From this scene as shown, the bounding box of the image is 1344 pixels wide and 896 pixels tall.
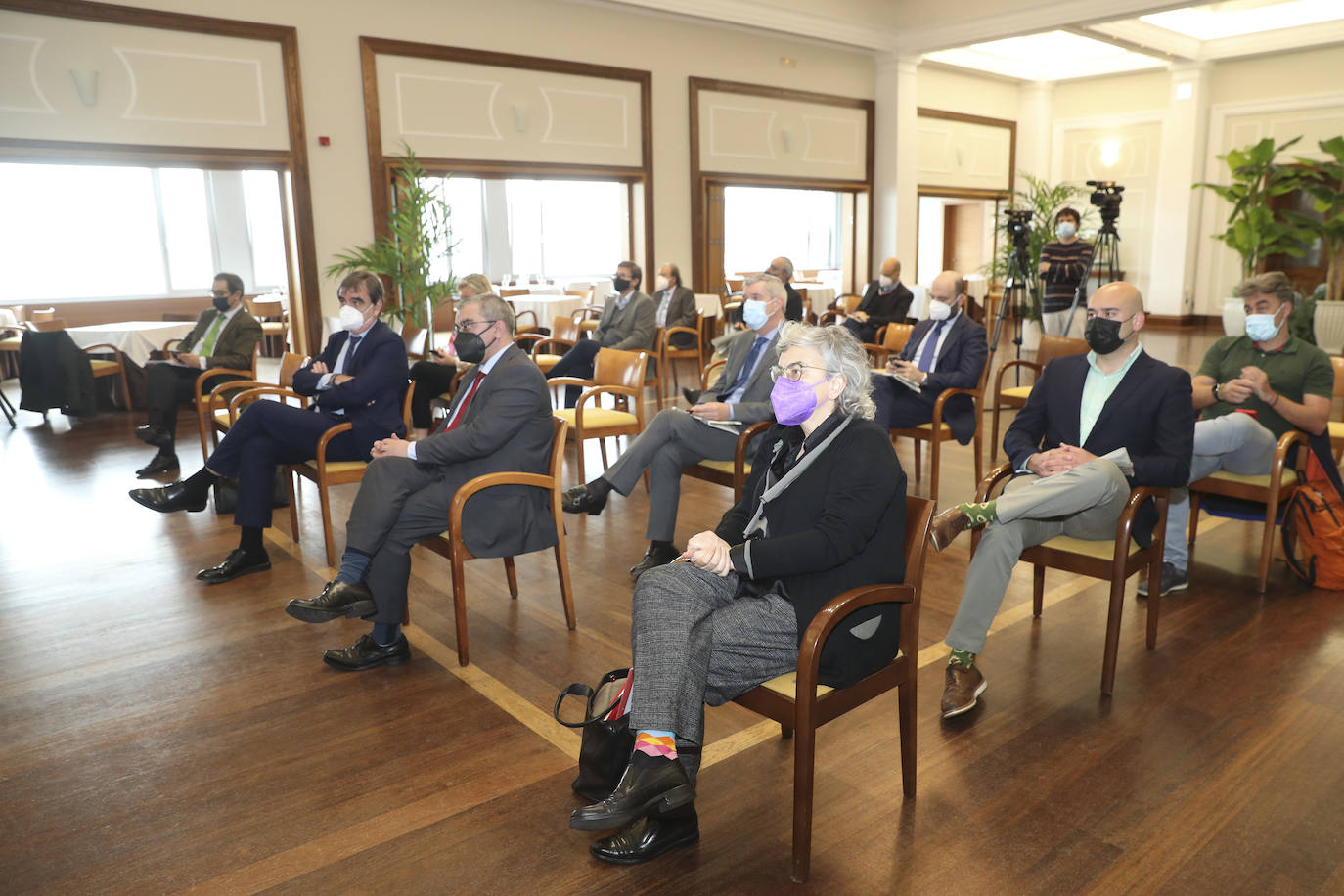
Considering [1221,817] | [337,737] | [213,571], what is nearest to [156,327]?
[213,571]

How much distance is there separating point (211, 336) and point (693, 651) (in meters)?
5.44

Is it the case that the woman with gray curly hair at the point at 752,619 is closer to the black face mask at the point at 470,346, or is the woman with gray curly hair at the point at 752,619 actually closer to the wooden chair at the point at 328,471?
the black face mask at the point at 470,346

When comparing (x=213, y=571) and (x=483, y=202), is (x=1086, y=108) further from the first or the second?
(x=213, y=571)

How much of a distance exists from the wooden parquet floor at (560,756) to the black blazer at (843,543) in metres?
0.48

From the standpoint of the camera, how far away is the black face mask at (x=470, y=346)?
3459 millimetres

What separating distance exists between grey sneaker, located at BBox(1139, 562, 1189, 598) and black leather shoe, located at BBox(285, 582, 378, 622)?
9.63ft

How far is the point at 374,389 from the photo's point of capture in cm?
406

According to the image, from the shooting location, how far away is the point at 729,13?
10.1m

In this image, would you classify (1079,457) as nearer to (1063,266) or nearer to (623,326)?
(623,326)

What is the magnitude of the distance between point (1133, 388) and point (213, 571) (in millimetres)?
3672

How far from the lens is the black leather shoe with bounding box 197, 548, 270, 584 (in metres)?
3.96

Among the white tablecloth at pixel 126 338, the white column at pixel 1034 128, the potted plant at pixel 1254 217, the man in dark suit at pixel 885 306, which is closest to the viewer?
the white tablecloth at pixel 126 338

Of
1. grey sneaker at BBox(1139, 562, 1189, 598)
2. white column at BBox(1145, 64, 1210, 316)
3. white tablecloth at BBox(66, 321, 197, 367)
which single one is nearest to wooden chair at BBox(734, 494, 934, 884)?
grey sneaker at BBox(1139, 562, 1189, 598)

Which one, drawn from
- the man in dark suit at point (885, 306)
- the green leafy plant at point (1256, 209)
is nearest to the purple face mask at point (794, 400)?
the man in dark suit at point (885, 306)
